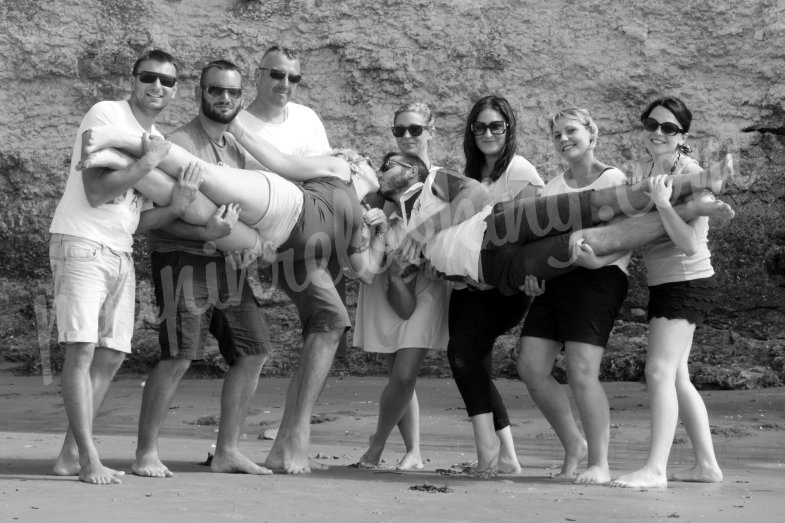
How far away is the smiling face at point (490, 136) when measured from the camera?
543cm

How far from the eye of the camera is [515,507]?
4348 mm

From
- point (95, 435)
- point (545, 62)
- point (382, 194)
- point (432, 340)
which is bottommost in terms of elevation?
point (95, 435)

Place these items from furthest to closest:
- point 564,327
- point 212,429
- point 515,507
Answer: point 212,429 < point 564,327 < point 515,507

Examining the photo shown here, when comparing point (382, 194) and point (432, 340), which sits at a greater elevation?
point (382, 194)

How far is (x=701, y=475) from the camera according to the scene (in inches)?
199

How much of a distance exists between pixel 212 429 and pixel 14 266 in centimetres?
391

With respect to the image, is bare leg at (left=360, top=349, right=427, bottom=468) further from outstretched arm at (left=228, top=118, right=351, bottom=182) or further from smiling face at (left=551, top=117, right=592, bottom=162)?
smiling face at (left=551, top=117, right=592, bottom=162)

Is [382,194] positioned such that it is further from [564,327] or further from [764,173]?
[764,173]

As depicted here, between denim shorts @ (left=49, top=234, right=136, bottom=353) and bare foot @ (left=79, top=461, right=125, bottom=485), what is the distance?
1.55ft

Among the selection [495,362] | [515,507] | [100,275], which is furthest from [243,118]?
[495,362]

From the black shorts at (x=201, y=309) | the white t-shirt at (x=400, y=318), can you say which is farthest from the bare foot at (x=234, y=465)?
the white t-shirt at (x=400, y=318)

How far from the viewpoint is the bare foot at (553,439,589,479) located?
517cm

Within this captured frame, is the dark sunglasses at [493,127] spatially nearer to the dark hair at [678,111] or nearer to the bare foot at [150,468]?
the dark hair at [678,111]

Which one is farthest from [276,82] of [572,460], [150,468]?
[572,460]
